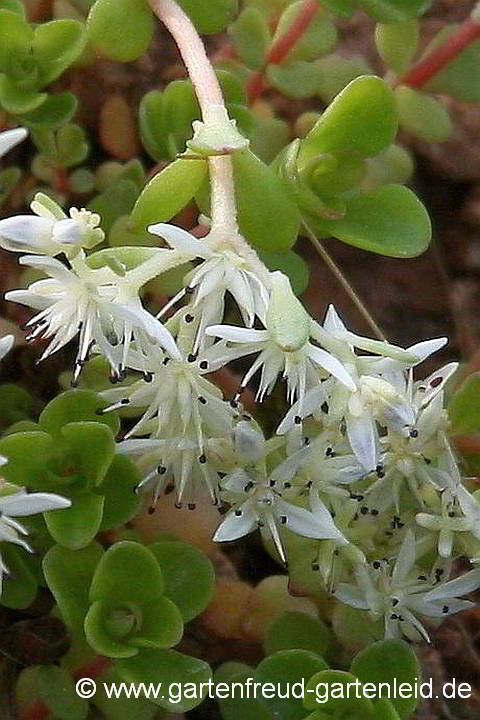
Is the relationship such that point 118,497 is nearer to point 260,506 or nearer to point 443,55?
point 260,506

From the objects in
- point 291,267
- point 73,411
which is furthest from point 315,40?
point 73,411

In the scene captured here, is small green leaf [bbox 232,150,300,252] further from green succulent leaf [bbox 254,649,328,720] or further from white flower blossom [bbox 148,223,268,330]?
green succulent leaf [bbox 254,649,328,720]

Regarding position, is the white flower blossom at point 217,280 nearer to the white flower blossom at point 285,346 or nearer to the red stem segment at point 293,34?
the white flower blossom at point 285,346

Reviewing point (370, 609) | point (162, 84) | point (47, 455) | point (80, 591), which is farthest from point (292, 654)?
point (162, 84)

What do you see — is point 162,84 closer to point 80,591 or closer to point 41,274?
point 41,274

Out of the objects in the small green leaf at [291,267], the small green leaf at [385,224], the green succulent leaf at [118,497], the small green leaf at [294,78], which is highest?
the small green leaf at [385,224]

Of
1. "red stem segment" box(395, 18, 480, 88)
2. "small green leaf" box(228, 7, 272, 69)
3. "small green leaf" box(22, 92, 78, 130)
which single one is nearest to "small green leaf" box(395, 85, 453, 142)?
"red stem segment" box(395, 18, 480, 88)

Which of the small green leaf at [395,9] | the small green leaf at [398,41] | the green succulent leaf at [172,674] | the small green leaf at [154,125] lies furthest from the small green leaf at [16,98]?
the green succulent leaf at [172,674]
